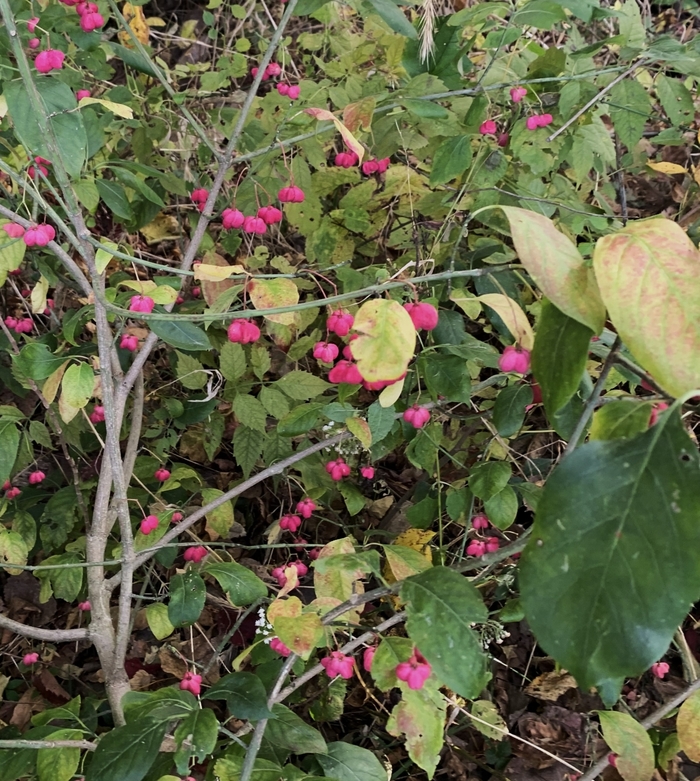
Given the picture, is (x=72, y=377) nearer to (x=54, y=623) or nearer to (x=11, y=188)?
(x=11, y=188)

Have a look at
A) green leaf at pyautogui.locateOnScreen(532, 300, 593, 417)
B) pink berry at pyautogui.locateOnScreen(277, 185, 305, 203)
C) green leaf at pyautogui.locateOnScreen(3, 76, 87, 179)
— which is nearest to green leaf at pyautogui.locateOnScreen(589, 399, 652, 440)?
green leaf at pyautogui.locateOnScreen(532, 300, 593, 417)

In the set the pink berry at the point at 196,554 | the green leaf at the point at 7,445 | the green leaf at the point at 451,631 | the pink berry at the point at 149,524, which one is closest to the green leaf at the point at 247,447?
the pink berry at the point at 196,554

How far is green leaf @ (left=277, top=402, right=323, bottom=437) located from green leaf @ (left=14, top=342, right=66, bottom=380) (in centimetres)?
40

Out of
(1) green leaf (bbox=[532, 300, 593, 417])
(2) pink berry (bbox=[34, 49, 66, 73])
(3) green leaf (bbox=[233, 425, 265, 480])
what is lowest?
(3) green leaf (bbox=[233, 425, 265, 480])

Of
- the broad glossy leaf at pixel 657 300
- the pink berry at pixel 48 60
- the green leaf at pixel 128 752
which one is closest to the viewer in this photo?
the broad glossy leaf at pixel 657 300

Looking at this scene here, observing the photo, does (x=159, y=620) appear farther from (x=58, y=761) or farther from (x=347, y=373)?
(x=347, y=373)

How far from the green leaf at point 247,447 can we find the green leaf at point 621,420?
102cm

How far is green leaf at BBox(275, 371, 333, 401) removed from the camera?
140 centimetres

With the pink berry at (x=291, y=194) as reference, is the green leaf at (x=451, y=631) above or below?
below

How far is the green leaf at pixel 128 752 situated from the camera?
2.82 ft

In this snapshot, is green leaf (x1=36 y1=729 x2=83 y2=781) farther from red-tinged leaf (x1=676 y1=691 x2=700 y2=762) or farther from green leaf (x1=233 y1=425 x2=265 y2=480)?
red-tinged leaf (x1=676 y1=691 x2=700 y2=762)

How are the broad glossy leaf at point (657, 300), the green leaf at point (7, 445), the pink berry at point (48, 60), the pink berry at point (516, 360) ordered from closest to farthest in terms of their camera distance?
the broad glossy leaf at point (657, 300)
the pink berry at point (516, 360)
the pink berry at point (48, 60)
the green leaf at point (7, 445)

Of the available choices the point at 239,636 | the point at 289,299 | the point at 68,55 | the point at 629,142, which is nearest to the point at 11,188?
the point at 68,55

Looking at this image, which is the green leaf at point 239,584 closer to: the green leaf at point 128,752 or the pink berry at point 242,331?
the green leaf at point 128,752
